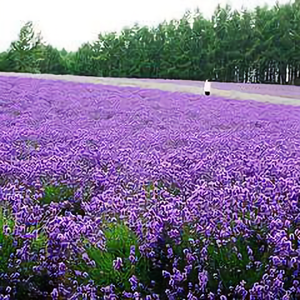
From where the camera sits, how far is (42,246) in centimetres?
196

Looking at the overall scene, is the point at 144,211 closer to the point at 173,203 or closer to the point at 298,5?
the point at 173,203

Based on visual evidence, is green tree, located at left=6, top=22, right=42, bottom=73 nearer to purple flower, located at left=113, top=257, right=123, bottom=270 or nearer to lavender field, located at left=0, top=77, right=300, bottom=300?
lavender field, located at left=0, top=77, right=300, bottom=300

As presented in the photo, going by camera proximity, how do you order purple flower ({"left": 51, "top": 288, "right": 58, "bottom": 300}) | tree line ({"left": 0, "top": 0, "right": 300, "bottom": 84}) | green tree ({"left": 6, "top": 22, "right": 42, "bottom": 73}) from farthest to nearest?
green tree ({"left": 6, "top": 22, "right": 42, "bottom": 73})
tree line ({"left": 0, "top": 0, "right": 300, "bottom": 84})
purple flower ({"left": 51, "top": 288, "right": 58, "bottom": 300})

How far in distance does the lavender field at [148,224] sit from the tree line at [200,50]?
2141 cm

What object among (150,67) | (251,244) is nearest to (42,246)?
(251,244)

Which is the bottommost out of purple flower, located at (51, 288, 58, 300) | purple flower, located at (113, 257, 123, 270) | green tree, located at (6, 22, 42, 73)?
purple flower, located at (51, 288, 58, 300)

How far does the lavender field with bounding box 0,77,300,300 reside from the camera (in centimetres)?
187

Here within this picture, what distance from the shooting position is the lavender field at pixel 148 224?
1.87 metres

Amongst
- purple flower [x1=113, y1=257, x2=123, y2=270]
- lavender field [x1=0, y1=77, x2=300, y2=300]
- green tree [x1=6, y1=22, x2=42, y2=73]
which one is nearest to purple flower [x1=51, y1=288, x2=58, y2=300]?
lavender field [x1=0, y1=77, x2=300, y2=300]

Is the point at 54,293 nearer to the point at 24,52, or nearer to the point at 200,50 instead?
the point at 200,50

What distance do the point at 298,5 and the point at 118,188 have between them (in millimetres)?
24398

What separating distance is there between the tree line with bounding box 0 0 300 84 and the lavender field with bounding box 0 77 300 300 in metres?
21.4

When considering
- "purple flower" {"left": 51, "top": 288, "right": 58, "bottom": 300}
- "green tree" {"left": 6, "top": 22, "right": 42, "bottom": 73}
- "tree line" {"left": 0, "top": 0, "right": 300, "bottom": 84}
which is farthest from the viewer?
"green tree" {"left": 6, "top": 22, "right": 42, "bottom": 73}

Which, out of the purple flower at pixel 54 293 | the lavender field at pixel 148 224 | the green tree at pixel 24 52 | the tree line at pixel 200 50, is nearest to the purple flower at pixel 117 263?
the lavender field at pixel 148 224
